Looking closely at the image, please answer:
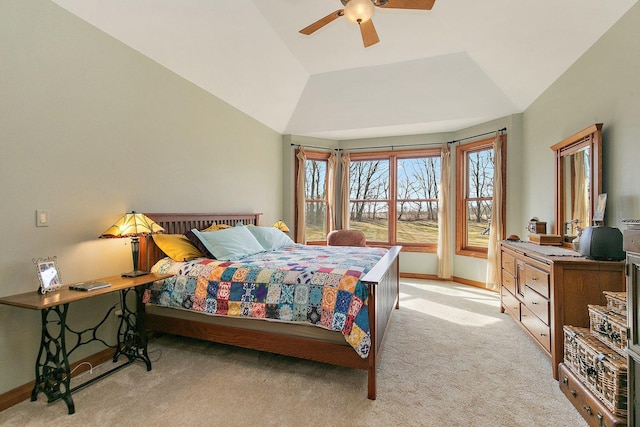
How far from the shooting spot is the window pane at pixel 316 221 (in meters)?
5.81

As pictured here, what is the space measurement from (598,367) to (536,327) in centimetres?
92

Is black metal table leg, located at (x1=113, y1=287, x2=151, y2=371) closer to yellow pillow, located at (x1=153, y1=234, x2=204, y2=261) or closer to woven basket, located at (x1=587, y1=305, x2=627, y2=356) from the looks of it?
yellow pillow, located at (x1=153, y1=234, x2=204, y2=261)

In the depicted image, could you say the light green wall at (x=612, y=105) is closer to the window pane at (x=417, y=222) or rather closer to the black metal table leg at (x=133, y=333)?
the window pane at (x=417, y=222)

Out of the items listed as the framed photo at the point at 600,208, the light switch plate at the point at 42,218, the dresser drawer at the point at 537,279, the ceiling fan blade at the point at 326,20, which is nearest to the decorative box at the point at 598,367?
the dresser drawer at the point at 537,279

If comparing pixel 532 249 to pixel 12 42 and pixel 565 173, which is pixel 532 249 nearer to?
pixel 565 173

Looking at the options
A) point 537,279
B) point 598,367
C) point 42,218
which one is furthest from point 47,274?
point 537,279

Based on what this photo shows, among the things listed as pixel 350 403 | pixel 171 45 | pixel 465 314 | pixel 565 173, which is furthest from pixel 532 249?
pixel 171 45

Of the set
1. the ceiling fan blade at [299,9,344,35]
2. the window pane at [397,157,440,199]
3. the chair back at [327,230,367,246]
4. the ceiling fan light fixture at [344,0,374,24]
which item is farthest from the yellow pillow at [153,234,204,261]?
the window pane at [397,157,440,199]

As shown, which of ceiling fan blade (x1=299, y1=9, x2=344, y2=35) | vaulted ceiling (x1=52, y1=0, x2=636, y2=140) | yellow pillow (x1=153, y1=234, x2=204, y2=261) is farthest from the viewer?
yellow pillow (x1=153, y1=234, x2=204, y2=261)

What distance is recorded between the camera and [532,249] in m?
2.71

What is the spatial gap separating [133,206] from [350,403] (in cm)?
251

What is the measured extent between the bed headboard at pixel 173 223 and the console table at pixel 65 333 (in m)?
0.32

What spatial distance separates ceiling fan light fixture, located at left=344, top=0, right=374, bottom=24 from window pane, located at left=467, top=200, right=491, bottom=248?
12.7 ft

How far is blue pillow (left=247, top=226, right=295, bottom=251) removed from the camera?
362 centimetres
